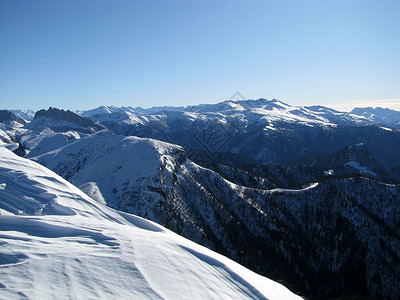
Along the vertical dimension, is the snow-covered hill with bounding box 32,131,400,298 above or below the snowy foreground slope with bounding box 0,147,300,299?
below

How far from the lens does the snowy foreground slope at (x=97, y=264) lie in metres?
11.9

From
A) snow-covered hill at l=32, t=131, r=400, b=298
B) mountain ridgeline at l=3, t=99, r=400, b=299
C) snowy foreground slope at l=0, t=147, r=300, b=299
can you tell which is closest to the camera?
snowy foreground slope at l=0, t=147, r=300, b=299

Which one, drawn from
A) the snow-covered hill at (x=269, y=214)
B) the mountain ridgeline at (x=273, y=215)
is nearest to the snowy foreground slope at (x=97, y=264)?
the snow-covered hill at (x=269, y=214)

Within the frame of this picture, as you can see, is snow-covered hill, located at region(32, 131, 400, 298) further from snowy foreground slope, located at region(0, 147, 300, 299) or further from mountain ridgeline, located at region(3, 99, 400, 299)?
snowy foreground slope, located at region(0, 147, 300, 299)

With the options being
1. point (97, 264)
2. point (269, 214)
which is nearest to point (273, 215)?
point (269, 214)

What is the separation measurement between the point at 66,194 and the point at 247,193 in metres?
98.9

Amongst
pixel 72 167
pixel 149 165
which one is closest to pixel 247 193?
pixel 149 165

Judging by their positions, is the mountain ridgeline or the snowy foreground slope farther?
the mountain ridgeline

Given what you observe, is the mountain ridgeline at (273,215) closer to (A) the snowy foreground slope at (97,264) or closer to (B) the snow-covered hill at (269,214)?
(B) the snow-covered hill at (269,214)

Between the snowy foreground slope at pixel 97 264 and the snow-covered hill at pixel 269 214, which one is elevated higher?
the snowy foreground slope at pixel 97 264

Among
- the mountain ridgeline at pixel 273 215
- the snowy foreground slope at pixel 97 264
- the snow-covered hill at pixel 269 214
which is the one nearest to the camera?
the snowy foreground slope at pixel 97 264

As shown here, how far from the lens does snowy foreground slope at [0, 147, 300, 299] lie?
1193 cm

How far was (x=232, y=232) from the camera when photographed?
9312 cm

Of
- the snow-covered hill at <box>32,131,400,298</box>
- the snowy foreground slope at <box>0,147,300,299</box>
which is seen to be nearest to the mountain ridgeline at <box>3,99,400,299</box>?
the snow-covered hill at <box>32,131,400,298</box>
